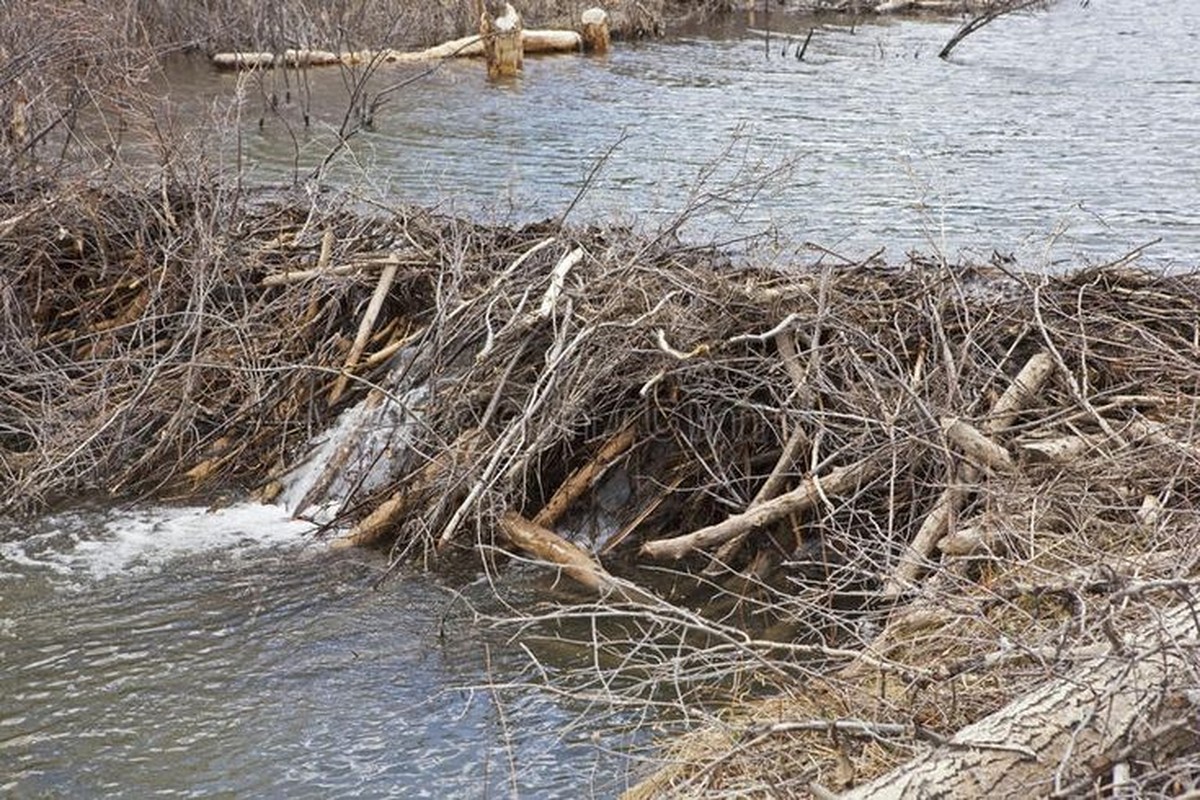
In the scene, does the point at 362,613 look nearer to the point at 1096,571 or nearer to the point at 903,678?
the point at 903,678

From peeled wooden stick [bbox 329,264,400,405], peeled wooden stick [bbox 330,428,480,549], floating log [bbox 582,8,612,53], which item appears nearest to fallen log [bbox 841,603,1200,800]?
peeled wooden stick [bbox 330,428,480,549]

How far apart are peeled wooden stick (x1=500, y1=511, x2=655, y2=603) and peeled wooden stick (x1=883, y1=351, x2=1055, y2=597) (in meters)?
1.49

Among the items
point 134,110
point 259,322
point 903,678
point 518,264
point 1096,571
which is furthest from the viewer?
point 134,110

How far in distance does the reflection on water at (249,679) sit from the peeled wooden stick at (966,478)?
1.64 m

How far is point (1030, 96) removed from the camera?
66.7ft

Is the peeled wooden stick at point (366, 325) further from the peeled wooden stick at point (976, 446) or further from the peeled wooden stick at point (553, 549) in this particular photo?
the peeled wooden stick at point (976, 446)

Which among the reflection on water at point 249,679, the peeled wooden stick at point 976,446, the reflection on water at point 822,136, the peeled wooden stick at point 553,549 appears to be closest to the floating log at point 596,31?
the reflection on water at point 822,136

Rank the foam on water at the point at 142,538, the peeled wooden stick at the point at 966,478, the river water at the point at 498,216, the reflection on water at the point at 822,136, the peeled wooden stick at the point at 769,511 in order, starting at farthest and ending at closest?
the reflection on water at the point at 822,136
the foam on water at the point at 142,538
the peeled wooden stick at the point at 769,511
the peeled wooden stick at the point at 966,478
the river water at the point at 498,216

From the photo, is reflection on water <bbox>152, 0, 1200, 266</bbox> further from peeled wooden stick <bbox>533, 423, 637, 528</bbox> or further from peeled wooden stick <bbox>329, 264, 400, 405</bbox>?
peeled wooden stick <bbox>533, 423, 637, 528</bbox>

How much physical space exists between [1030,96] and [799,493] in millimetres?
14357

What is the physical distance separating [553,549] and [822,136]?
10.5 meters

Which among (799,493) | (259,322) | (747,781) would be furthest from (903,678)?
(259,322)

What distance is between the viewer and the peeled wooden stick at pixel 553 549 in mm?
7837

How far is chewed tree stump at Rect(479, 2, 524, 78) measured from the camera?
2239cm
